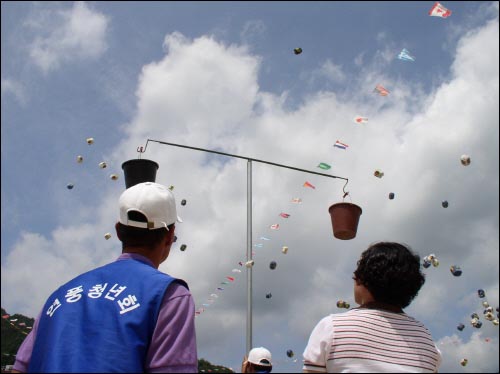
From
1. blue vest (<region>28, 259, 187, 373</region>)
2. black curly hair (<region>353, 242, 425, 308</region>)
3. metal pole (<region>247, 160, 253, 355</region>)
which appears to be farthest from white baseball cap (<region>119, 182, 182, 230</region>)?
metal pole (<region>247, 160, 253, 355</region>)

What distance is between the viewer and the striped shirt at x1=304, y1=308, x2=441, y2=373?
2.01 metres

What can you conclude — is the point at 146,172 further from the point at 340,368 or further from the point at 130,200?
the point at 340,368

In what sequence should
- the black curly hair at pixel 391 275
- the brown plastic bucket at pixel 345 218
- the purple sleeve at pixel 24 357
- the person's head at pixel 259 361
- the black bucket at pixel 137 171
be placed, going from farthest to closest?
the brown plastic bucket at pixel 345 218
the person's head at pixel 259 361
the black bucket at pixel 137 171
the black curly hair at pixel 391 275
the purple sleeve at pixel 24 357

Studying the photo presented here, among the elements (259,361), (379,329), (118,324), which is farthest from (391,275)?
(259,361)

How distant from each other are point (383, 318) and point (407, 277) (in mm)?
239

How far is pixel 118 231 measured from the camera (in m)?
1.98

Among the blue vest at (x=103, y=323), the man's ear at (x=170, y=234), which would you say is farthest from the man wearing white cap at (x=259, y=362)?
the blue vest at (x=103, y=323)

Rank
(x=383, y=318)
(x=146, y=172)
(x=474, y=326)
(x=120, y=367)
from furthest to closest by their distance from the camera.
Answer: (x=474, y=326) → (x=146, y=172) → (x=383, y=318) → (x=120, y=367)

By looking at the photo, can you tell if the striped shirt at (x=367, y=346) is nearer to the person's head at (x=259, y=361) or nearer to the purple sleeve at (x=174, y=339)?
the purple sleeve at (x=174, y=339)

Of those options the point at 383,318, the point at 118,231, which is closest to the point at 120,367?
the point at 118,231

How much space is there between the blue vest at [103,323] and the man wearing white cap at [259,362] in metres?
2.89

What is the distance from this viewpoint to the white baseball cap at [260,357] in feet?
14.4

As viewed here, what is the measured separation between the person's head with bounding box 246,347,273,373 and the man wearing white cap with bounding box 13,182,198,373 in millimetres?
2802

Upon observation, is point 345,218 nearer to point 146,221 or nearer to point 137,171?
point 137,171
